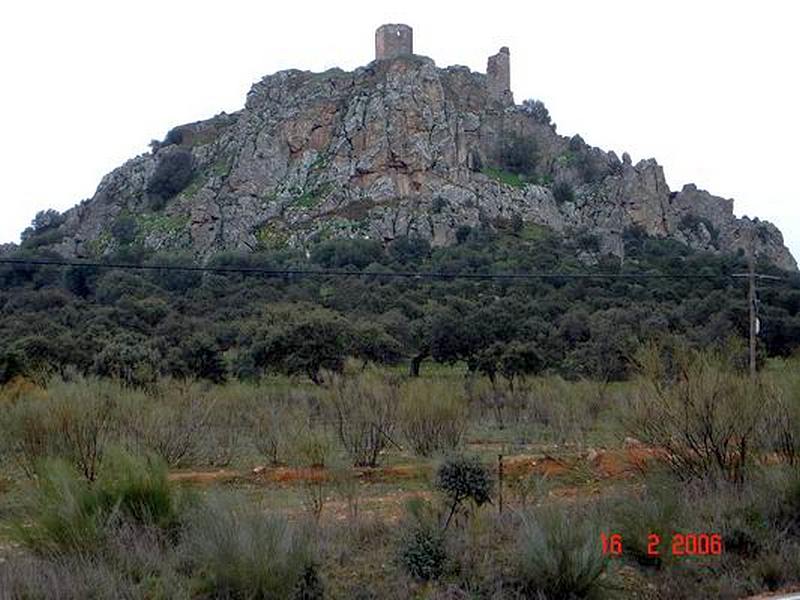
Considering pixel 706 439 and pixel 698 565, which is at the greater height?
pixel 706 439

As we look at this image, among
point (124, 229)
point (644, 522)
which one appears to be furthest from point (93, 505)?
point (124, 229)

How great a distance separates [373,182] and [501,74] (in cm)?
3431

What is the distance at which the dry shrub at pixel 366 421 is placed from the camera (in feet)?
60.4

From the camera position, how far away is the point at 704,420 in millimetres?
13156

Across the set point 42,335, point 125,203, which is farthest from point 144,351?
point 125,203

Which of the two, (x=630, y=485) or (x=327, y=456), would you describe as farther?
(x=327, y=456)

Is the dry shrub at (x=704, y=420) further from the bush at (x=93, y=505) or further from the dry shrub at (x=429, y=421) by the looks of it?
the bush at (x=93, y=505)

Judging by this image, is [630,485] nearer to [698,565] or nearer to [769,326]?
[698,565]

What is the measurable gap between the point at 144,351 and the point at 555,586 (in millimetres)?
24753

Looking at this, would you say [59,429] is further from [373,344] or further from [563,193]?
[563,193]

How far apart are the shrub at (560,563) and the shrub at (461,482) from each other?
981mm

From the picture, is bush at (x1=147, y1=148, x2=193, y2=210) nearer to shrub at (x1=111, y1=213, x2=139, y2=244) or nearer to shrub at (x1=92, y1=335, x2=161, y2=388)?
shrub at (x1=111, y1=213, x2=139, y2=244)

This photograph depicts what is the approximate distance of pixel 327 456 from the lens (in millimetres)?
14078

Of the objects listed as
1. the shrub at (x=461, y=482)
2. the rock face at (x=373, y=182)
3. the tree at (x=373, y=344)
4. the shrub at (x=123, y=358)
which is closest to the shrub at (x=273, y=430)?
the shrub at (x=461, y=482)
